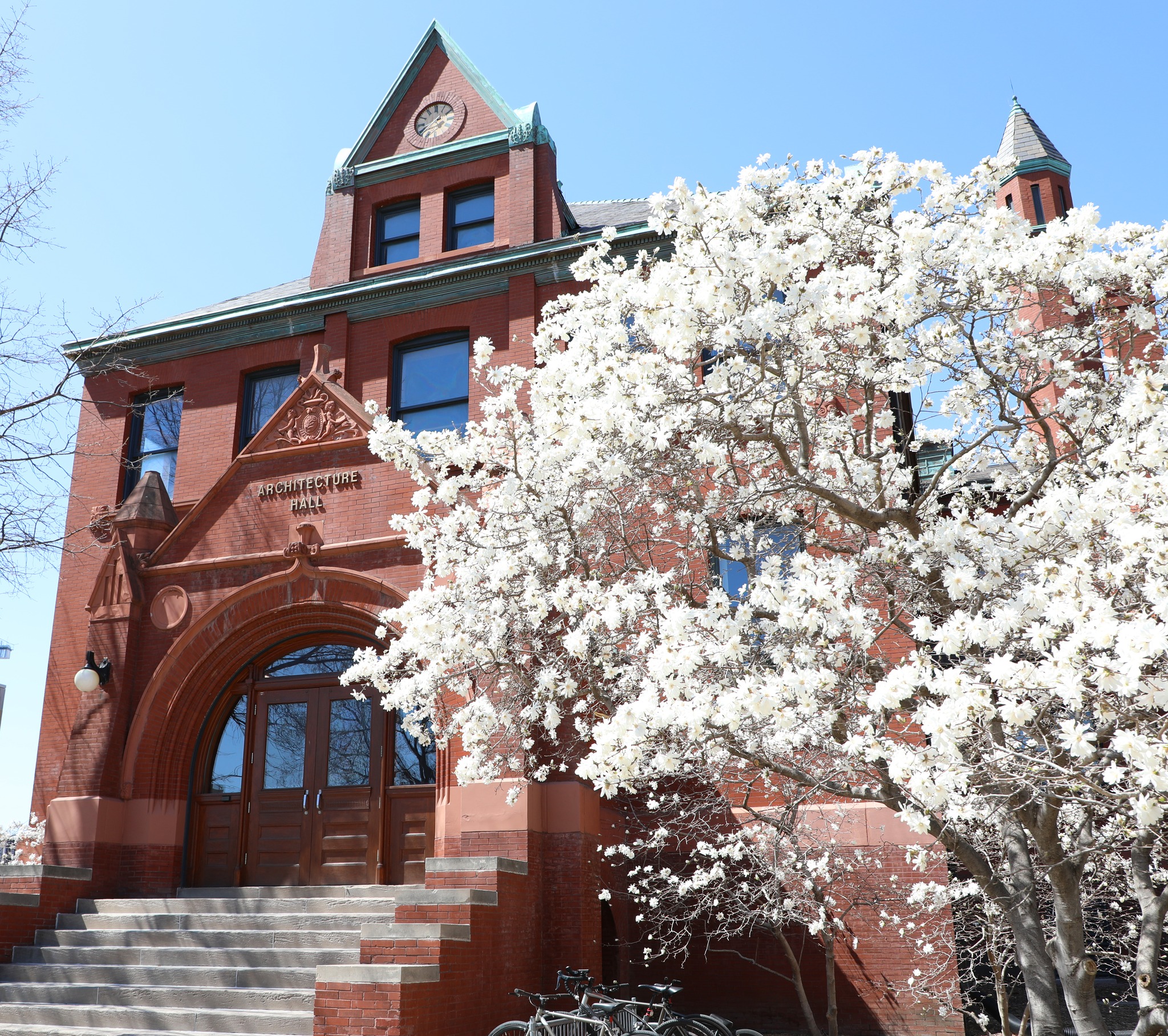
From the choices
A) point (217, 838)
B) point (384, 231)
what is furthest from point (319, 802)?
point (384, 231)

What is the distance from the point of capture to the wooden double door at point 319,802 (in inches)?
481

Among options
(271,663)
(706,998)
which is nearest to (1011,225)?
(706,998)

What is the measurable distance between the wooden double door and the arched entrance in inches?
0.5

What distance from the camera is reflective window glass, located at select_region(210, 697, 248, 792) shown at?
13141 millimetres

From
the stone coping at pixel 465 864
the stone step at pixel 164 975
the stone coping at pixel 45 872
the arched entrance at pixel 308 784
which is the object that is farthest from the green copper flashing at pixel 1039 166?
the stone coping at pixel 45 872

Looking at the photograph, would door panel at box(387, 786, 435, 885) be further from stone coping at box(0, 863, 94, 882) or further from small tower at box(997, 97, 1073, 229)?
small tower at box(997, 97, 1073, 229)

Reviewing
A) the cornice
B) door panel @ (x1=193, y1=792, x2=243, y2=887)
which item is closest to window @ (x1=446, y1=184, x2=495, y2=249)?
the cornice

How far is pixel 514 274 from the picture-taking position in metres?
15.8

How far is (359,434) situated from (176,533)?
8.98ft

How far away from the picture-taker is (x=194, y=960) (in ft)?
33.1

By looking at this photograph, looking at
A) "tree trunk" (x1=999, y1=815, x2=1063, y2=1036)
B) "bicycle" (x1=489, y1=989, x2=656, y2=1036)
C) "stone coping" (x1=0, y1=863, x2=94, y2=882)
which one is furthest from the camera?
"stone coping" (x1=0, y1=863, x2=94, y2=882)

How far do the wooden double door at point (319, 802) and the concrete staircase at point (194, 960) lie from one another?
2.88 ft

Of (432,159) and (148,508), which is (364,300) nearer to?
(432,159)

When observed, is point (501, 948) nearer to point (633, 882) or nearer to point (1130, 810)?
point (633, 882)
